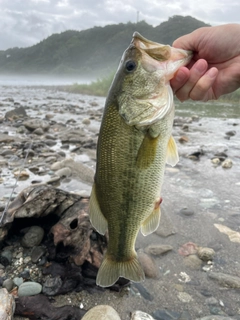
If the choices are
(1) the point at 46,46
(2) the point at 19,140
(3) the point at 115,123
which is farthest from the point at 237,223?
(1) the point at 46,46

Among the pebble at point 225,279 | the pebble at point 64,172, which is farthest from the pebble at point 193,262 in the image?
the pebble at point 64,172

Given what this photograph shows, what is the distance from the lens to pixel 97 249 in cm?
315

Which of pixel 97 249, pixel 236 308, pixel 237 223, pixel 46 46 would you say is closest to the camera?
pixel 236 308

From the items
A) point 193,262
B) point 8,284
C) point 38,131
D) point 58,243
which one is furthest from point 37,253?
point 38,131

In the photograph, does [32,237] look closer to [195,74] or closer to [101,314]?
[101,314]

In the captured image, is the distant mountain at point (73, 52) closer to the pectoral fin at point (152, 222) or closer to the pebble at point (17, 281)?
the pebble at point (17, 281)

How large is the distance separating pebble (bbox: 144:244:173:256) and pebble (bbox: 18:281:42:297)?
136 cm

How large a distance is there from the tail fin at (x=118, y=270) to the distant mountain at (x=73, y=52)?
121 m

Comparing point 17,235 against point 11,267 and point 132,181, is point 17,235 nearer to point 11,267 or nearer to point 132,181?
point 11,267

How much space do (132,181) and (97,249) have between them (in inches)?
39.9

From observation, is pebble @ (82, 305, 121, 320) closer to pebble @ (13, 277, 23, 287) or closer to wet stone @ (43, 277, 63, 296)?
wet stone @ (43, 277, 63, 296)

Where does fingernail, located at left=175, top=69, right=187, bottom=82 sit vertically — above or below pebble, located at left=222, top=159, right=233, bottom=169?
above

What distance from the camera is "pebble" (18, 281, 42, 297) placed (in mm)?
2867

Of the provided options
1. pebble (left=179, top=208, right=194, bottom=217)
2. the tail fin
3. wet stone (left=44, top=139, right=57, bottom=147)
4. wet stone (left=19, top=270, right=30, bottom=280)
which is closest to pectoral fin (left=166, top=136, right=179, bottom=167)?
the tail fin
